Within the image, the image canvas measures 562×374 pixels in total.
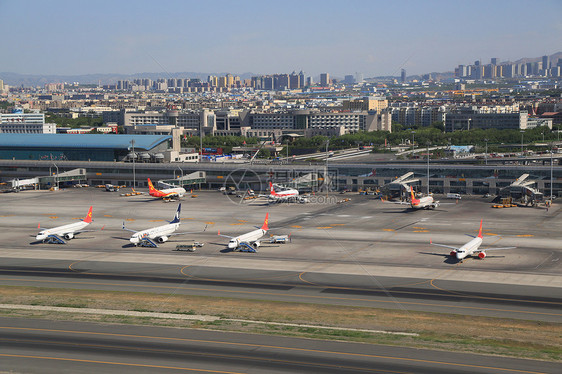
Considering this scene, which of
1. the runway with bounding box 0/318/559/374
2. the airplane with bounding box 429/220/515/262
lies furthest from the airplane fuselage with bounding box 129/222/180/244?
the airplane with bounding box 429/220/515/262

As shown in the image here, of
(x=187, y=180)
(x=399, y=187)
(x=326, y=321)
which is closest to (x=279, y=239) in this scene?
(x=326, y=321)

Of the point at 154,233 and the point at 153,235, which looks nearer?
the point at 153,235

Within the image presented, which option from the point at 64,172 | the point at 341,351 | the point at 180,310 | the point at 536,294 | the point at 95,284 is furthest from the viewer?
the point at 64,172

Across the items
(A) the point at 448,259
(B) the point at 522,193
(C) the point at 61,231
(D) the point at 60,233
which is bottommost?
(A) the point at 448,259

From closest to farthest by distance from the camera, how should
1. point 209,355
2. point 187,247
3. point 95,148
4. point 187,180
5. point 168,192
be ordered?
point 209,355 → point 187,247 → point 168,192 → point 187,180 → point 95,148

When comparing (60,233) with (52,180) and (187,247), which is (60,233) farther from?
(52,180)

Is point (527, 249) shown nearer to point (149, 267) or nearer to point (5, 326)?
point (149, 267)

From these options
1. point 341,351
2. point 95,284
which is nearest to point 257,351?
point 341,351
